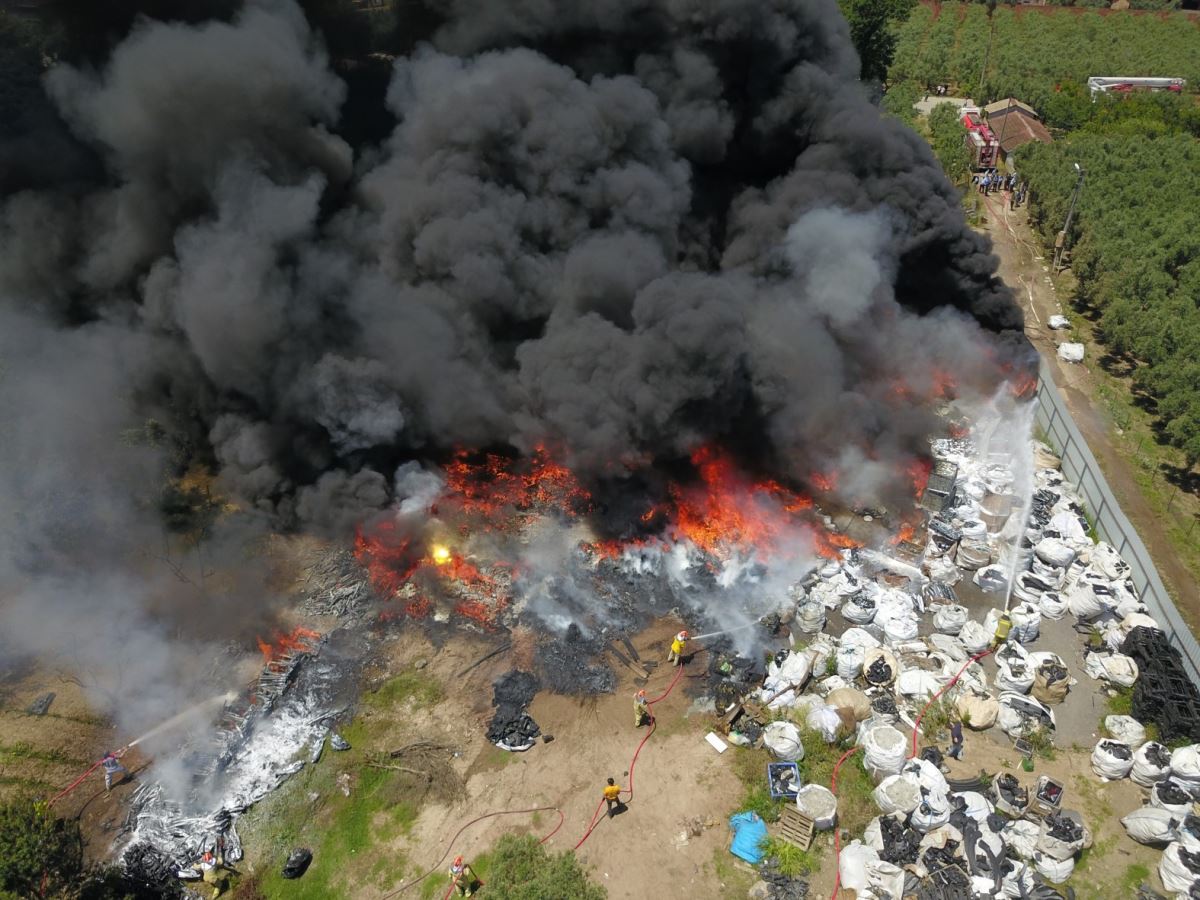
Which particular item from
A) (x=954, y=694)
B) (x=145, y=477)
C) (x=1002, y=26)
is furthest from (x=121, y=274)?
(x=1002, y=26)

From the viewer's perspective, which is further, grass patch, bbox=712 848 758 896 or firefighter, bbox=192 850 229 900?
firefighter, bbox=192 850 229 900

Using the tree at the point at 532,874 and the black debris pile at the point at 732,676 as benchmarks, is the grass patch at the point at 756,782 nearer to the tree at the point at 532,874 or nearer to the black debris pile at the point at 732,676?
the black debris pile at the point at 732,676

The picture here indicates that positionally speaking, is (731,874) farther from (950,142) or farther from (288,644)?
(950,142)

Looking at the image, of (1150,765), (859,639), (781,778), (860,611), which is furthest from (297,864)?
(1150,765)

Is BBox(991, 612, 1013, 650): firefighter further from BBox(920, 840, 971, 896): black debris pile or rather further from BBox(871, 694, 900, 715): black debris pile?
BBox(920, 840, 971, 896): black debris pile

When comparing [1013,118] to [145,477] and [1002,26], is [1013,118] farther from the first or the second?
[145,477]

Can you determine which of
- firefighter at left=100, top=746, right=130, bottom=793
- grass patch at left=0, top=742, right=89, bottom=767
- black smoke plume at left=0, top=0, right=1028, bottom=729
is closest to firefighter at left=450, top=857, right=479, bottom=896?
firefighter at left=100, top=746, right=130, bottom=793

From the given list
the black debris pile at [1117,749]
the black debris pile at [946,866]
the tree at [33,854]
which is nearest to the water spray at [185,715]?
the tree at [33,854]
